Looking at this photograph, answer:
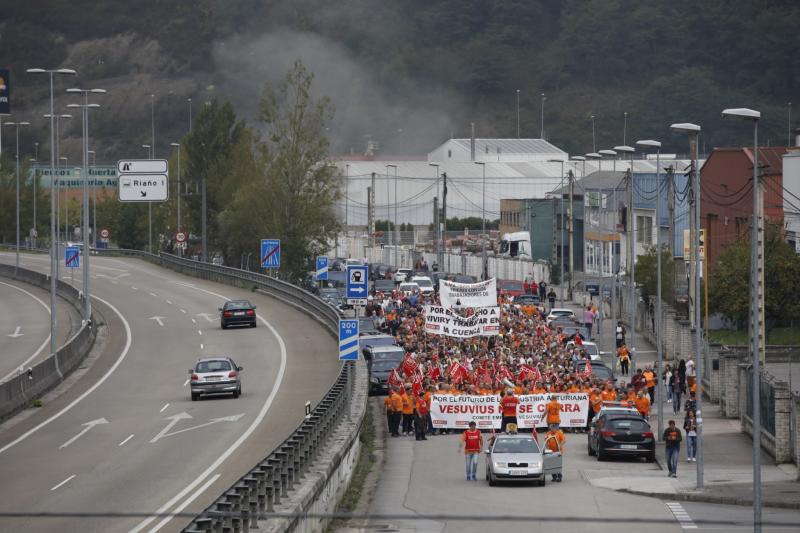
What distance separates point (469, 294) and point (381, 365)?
3573 millimetres

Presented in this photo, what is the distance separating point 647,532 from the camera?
23016 millimetres

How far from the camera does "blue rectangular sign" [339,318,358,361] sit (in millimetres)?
33188

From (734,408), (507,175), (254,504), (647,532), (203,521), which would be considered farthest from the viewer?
(507,175)

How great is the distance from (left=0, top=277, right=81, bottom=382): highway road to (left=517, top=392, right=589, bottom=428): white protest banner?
16.7m

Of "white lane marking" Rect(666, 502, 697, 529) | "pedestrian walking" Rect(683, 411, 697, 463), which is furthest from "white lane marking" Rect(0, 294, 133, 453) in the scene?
"pedestrian walking" Rect(683, 411, 697, 463)

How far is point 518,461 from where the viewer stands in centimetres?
2805

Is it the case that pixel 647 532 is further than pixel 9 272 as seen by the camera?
No

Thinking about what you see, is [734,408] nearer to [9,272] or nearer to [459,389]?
[459,389]

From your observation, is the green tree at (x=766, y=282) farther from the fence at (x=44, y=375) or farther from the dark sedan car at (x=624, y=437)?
the dark sedan car at (x=624, y=437)

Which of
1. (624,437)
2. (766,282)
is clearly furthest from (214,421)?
(766,282)

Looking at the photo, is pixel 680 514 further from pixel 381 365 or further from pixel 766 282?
pixel 766 282

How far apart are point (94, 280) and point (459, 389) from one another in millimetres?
47317

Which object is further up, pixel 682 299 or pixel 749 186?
pixel 749 186

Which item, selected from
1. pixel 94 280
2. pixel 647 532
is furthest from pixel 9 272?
pixel 647 532
